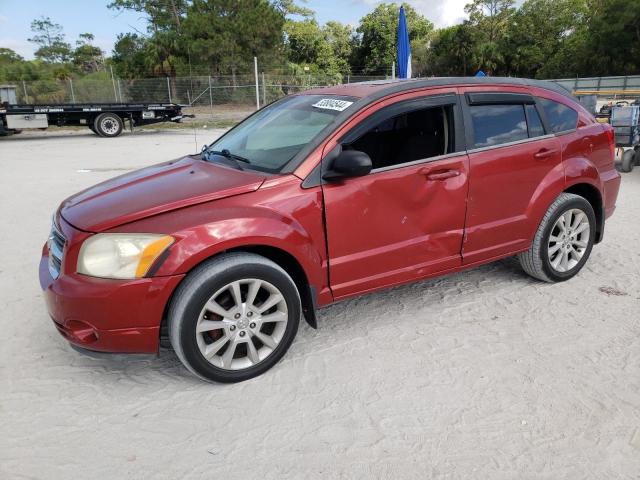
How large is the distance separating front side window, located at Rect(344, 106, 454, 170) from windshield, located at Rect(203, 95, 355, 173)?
1.11 ft

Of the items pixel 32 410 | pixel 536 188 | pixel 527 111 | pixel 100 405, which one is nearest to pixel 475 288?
pixel 536 188

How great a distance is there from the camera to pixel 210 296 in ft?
9.03

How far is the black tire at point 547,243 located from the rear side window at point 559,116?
54 cm

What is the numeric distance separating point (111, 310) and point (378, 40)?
200 feet

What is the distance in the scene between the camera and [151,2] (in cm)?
4253

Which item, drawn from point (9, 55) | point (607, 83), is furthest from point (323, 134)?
point (9, 55)

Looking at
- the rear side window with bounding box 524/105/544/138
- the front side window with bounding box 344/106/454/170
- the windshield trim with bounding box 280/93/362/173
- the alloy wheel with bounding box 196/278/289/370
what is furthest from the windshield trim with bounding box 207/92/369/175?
the rear side window with bounding box 524/105/544/138

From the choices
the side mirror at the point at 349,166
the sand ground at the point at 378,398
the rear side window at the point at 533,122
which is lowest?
the sand ground at the point at 378,398

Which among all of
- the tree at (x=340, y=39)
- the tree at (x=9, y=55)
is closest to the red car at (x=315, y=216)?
the tree at (x=340, y=39)

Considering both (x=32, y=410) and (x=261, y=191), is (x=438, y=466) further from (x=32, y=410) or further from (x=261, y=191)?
A: (x=32, y=410)

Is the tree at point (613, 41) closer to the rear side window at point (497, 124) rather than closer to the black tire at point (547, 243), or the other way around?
the black tire at point (547, 243)

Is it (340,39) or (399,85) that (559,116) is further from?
(340,39)

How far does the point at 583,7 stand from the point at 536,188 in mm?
62717

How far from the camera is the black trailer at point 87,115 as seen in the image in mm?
17234
